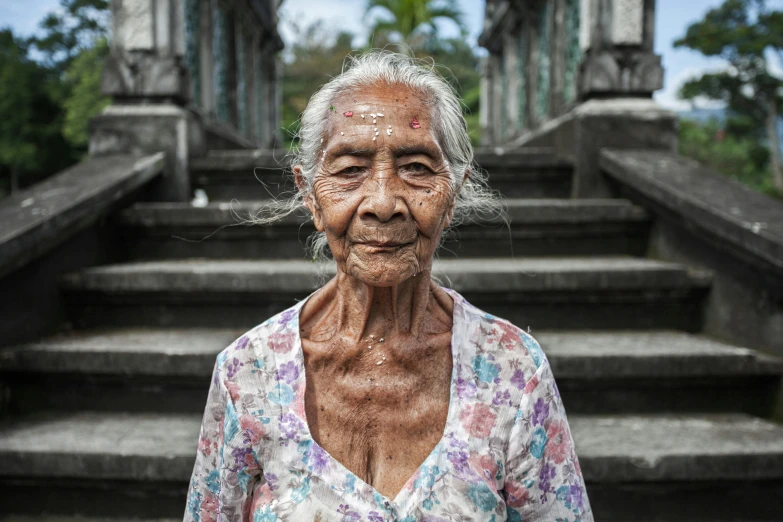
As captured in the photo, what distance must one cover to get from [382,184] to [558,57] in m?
4.07

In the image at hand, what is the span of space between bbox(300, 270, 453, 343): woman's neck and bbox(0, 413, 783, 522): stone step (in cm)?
102

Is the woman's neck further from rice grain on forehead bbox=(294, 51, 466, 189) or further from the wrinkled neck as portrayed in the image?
rice grain on forehead bbox=(294, 51, 466, 189)

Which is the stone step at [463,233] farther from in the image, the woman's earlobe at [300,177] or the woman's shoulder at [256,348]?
the woman's shoulder at [256,348]

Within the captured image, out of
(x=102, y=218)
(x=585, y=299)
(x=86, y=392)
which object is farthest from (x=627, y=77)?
(x=86, y=392)

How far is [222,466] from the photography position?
1.31 metres

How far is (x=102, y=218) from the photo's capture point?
3.11m

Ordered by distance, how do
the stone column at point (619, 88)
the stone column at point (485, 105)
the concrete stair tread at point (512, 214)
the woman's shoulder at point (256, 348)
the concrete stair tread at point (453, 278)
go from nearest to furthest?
the woman's shoulder at point (256, 348), the concrete stair tread at point (453, 278), the concrete stair tread at point (512, 214), the stone column at point (619, 88), the stone column at point (485, 105)

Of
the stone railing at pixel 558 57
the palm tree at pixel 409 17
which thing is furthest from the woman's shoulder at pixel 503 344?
the palm tree at pixel 409 17

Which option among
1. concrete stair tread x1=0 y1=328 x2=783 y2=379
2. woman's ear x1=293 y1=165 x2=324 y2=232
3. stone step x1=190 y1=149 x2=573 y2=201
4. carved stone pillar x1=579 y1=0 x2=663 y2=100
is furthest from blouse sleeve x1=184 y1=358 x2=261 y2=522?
carved stone pillar x1=579 y1=0 x2=663 y2=100

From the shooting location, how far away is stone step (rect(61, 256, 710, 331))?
8.91 ft

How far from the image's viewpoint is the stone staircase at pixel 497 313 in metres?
2.13

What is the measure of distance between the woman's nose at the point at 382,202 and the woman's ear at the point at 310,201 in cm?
16

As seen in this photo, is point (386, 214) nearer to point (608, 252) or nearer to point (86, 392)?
point (86, 392)

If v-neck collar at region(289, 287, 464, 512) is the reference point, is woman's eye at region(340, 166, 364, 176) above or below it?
above
